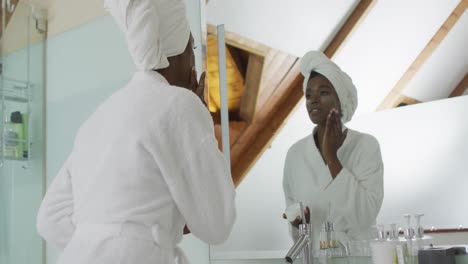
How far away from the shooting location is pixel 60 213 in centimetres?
123

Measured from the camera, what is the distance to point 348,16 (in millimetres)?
1586

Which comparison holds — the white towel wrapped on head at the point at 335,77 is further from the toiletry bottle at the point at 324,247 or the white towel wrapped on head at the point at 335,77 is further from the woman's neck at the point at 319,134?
the toiletry bottle at the point at 324,247

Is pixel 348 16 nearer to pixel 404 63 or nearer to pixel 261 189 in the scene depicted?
pixel 404 63

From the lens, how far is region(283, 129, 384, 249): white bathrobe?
4.95 feet

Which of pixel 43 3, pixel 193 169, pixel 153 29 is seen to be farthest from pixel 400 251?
pixel 43 3

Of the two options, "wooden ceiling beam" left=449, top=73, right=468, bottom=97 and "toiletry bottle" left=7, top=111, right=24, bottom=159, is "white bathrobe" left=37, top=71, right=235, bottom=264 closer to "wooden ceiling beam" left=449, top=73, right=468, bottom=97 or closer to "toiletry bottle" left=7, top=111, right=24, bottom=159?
"wooden ceiling beam" left=449, top=73, right=468, bottom=97

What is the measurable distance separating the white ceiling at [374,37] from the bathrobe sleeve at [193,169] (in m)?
0.61

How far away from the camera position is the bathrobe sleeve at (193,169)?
1.04 metres

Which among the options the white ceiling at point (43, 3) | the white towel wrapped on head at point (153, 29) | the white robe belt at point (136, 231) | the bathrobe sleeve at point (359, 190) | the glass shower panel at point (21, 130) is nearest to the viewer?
the white robe belt at point (136, 231)

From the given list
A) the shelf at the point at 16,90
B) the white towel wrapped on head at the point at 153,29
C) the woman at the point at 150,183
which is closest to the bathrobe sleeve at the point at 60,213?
the woman at the point at 150,183

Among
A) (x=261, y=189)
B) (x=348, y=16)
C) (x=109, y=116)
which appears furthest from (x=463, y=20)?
(x=109, y=116)

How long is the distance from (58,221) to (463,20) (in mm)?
999

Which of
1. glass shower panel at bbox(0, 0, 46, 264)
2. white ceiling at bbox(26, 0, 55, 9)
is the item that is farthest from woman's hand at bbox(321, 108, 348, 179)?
white ceiling at bbox(26, 0, 55, 9)

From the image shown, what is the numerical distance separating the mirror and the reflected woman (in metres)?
0.03
